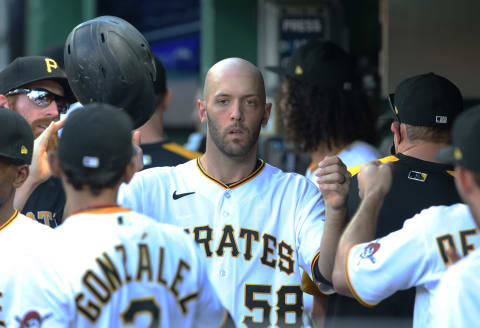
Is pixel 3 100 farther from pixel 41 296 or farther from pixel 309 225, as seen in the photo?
pixel 41 296

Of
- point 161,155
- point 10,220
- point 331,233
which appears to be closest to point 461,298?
point 331,233

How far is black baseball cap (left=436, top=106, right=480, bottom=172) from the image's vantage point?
261cm

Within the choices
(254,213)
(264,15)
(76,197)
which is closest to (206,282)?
(76,197)

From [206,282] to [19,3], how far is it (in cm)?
944

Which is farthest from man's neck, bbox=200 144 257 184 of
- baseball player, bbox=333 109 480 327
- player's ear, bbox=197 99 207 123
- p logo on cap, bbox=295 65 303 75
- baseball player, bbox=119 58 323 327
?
p logo on cap, bbox=295 65 303 75

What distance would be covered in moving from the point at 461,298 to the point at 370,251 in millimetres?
600

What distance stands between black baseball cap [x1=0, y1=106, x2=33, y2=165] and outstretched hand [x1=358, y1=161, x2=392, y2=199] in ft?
4.57

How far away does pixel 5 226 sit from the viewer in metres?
3.31

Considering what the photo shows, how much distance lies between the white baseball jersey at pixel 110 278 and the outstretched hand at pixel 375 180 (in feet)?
2.56

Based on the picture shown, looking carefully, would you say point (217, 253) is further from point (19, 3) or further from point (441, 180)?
point (19, 3)

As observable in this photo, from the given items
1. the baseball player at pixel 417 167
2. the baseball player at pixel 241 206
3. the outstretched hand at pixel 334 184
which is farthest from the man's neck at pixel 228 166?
the baseball player at pixel 417 167

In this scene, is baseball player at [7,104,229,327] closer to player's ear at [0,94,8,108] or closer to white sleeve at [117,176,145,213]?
white sleeve at [117,176,145,213]

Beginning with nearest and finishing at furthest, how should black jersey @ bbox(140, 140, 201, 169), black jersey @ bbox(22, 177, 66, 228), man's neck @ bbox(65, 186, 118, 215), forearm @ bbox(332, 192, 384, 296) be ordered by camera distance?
man's neck @ bbox(65, 186, 118, 215) < forearm @ bbox(332, 192, 384, 296) < black jersey @ bbox(22, 177, 66, 228) < black jersey @ bbox(140, 140, 201, 169)

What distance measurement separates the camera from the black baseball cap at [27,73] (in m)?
4.23
